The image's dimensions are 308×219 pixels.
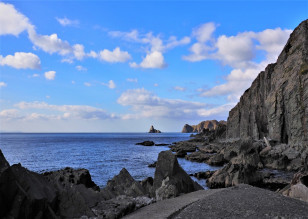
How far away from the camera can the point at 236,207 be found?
410 inches

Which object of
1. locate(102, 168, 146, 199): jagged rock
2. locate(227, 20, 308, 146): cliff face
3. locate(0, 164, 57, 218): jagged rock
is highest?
locate(227, 20, 308, 146): cliff face

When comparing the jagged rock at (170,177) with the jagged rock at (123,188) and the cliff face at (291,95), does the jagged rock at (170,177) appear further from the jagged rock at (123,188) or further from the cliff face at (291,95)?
the cliff face at (291,95)

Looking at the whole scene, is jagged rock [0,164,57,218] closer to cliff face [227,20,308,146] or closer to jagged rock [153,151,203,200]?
jagged rock [153,151,203,200]

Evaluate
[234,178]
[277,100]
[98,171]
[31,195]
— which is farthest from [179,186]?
[277,100]

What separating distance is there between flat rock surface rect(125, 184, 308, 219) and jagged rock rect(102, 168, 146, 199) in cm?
295

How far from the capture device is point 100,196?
44.1ft

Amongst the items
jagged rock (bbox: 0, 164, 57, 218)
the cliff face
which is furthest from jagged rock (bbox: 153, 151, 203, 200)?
the cliff face

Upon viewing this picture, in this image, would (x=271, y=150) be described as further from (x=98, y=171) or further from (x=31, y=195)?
(x=31, y=195)

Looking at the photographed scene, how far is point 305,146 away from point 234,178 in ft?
71.8

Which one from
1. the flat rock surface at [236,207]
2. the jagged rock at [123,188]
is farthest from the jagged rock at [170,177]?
the flat rock surface at [236,207]

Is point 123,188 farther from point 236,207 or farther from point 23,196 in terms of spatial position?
point 236,207

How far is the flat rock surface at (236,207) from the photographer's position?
9828 mm

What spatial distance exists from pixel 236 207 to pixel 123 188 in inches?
354

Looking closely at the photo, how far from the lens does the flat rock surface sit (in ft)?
32.2
